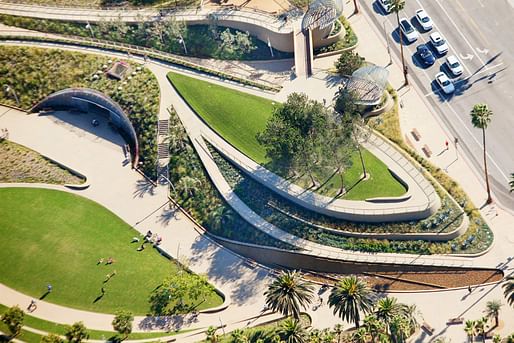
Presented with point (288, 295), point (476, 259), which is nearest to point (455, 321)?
point (476, 259)

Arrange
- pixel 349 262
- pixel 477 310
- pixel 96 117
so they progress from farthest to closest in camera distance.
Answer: pixel 96 117 < pixel 349 262 < pixel 477 310

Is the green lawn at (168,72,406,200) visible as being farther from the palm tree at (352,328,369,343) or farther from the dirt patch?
the dirt patch

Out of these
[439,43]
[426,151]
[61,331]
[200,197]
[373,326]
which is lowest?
[373,326]

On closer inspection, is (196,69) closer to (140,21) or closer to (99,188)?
(140,21)

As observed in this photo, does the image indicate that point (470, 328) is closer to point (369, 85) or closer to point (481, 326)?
point (481, 326)

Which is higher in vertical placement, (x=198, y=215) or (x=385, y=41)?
(x=385, y=41)

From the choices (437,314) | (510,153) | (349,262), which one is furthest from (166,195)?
(510,153)

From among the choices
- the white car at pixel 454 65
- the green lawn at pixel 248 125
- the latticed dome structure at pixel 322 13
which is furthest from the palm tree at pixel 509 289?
the latticed dome structure at pixel 322 13
